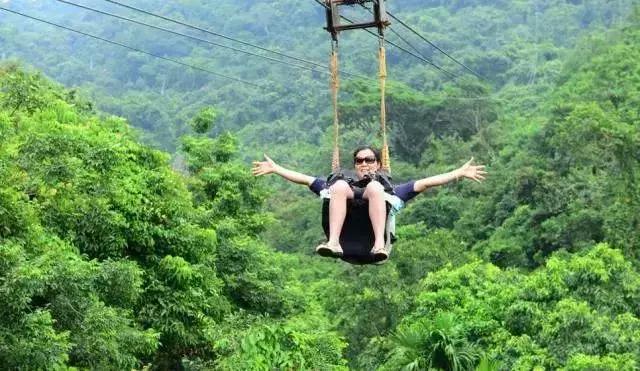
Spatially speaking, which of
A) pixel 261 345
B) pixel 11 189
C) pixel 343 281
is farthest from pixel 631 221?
pixel 11 189

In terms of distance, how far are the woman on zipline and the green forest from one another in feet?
8.66

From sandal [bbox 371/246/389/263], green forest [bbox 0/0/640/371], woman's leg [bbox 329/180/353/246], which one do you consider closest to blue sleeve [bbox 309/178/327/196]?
woman's leg [bbox 329/180/353/246]

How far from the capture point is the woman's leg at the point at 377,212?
665 centimetres

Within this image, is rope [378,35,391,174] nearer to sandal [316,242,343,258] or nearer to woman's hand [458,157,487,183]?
woman's hand [458,157,487,183]

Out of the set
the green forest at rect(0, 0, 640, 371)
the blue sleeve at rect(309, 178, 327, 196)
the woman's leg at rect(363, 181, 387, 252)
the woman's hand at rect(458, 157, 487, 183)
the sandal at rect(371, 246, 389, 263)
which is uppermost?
the woman's hand at rect(458, 157, 487, 183)

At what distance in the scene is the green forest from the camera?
10055 millimetres

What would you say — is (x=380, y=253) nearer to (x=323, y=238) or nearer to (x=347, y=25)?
(x=347, y=25)

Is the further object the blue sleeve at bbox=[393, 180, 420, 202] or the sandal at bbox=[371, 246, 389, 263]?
the blue sleeve at bbox=[393, 180, 420, 202]

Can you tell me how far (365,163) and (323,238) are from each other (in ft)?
72.6

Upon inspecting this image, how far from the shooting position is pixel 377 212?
21.9ft

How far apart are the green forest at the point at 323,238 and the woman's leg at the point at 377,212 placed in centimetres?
297

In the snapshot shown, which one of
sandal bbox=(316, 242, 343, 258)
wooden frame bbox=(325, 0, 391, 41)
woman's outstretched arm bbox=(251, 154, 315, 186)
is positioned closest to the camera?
sandal bbox=(316, 242, 343, 258)

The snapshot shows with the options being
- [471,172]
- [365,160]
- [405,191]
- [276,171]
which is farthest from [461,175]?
[276,171]

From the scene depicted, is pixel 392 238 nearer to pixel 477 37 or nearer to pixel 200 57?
pixel 477 37
